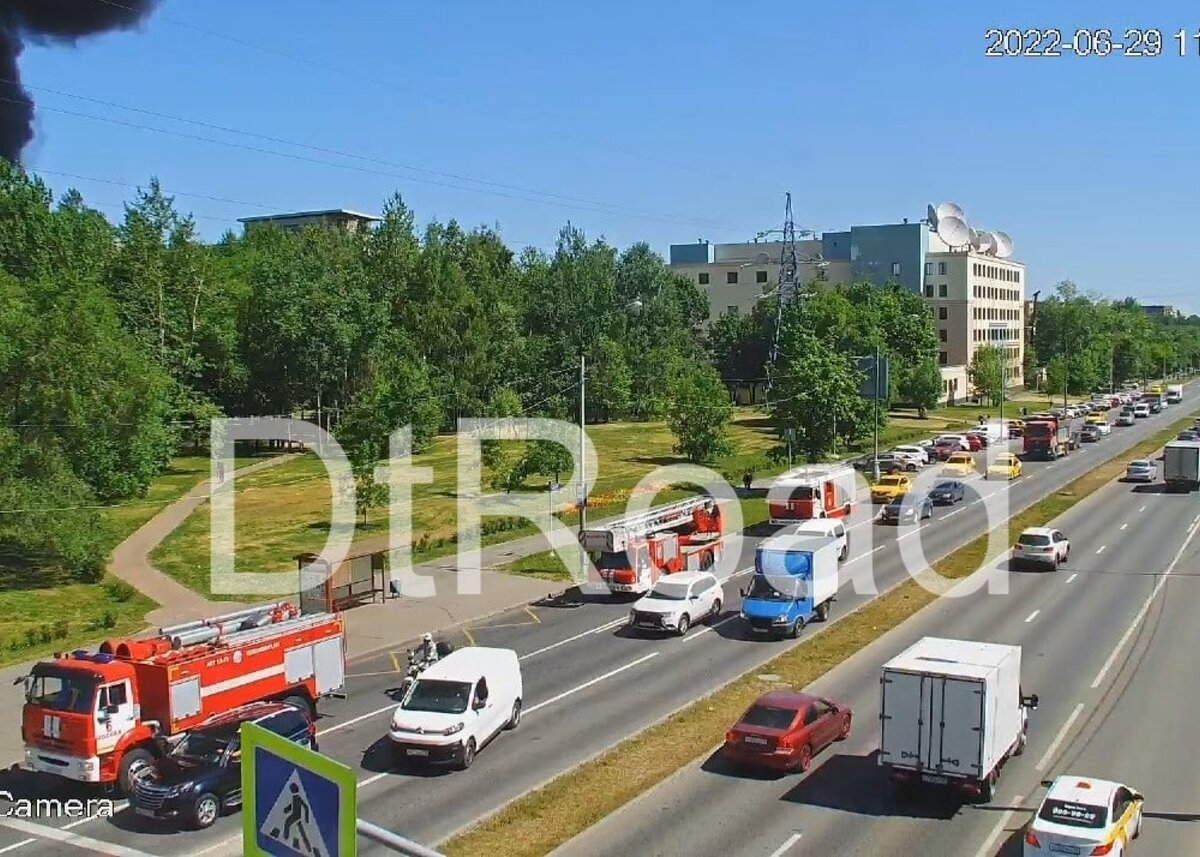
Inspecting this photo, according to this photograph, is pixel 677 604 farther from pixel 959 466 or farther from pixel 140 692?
pixel 959 466

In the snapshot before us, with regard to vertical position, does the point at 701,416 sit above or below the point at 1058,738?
above

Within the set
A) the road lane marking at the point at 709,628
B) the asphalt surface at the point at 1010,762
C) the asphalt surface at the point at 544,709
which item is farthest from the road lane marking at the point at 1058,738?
the road lane marking at the point at 709,628

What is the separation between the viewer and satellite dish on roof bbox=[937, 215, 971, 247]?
13438 centimetres

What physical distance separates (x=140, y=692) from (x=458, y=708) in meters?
5.31

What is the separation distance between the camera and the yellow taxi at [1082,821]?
14086 millimetres

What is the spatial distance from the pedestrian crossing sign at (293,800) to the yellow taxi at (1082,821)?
11.8 meters

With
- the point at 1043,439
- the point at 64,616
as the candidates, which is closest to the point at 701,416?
the point at 1043,439

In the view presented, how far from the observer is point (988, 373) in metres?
115

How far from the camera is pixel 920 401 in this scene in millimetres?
101188

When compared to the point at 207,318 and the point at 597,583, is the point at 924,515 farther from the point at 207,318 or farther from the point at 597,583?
the point at 207,318

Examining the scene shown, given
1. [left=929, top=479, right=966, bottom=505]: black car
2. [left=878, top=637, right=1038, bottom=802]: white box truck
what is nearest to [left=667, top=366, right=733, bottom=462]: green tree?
[left=929, top=479, right=966, bottom=505]: black car

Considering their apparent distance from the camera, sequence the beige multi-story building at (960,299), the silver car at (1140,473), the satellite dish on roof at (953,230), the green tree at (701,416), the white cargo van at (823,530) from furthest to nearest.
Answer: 1. the satellite dish on roof at (953,230)
2. the beige multi-story building at (960,299)
3. the green tree at (701,416)
4. the silver car at (1140,473)
5. the white cargo van at (823,530)

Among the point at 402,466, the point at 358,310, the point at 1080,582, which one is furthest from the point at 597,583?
the point at 358,310

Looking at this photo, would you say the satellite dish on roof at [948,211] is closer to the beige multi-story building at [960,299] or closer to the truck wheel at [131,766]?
the beige multi-story building at [960,299]
